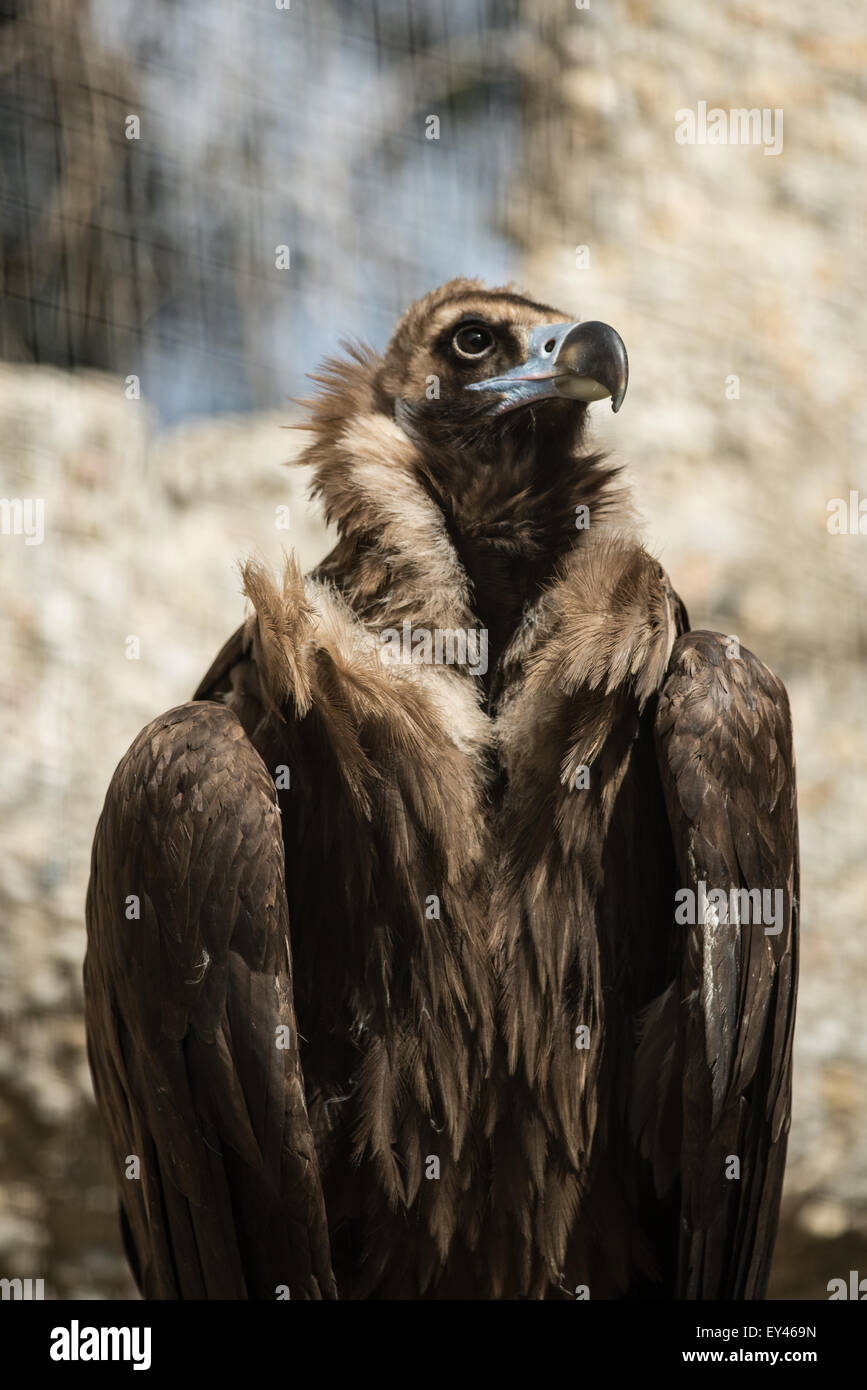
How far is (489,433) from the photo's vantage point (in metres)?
2.53

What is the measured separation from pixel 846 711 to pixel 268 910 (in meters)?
3.33

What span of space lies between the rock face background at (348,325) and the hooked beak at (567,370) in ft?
7.29

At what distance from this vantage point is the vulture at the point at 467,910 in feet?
7.39

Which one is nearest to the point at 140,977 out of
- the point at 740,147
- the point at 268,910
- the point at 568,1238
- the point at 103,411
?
the point at 268,910

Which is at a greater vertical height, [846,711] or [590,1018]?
[846,711]

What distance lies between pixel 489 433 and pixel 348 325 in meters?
2.30

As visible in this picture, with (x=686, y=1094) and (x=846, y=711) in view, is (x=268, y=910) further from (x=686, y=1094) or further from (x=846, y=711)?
(x=846, y=711)

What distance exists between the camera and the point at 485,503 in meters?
2.49
